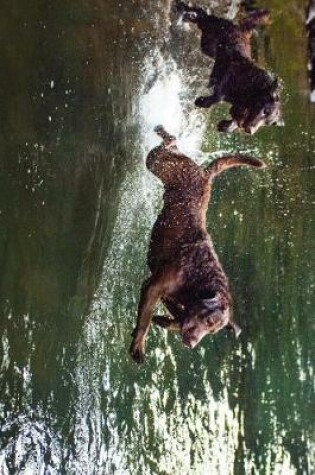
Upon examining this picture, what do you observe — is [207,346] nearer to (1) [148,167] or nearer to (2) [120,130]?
(1) [148,167]

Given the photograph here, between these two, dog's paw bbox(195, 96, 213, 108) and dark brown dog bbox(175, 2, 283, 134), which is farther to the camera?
dog's paw bbox(195, 96, 213, 108)

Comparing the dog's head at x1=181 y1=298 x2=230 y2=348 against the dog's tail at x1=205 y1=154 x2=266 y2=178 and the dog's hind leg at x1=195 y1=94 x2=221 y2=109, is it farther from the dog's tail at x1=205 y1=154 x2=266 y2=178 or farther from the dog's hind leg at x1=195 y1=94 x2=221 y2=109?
the dog's hind leg at x1=195 y1=94 x2=221 y2=109

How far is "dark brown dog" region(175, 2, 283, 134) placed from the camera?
11.4ft

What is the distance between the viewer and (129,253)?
3844 mm

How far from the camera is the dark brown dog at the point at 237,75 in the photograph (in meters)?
3.47

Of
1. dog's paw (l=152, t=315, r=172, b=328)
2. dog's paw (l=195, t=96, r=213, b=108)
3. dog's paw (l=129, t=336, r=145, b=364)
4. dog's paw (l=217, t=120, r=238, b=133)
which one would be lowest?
dog's paw (l=129, t=336, r=145, b=364)

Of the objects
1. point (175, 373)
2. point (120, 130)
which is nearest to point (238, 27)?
point (120, 130)

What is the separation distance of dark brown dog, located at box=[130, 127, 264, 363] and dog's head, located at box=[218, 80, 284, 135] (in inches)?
7.7

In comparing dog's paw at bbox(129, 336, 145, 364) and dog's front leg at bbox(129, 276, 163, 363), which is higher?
dog's front leg at bbox(129, 276, 163, 363)

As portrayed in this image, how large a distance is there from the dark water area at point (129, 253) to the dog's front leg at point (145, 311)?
1.70ft

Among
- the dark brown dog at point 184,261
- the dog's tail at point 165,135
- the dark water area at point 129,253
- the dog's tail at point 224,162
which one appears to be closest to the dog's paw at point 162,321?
the dark brown dog at point 184,261

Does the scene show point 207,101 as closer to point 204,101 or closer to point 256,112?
point 204,101

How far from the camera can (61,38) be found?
11.6ft

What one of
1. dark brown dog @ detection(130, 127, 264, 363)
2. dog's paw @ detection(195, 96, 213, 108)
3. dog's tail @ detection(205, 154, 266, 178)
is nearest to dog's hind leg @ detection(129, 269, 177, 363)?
dark brown dog @ detection(130, 127, 264, 363)
